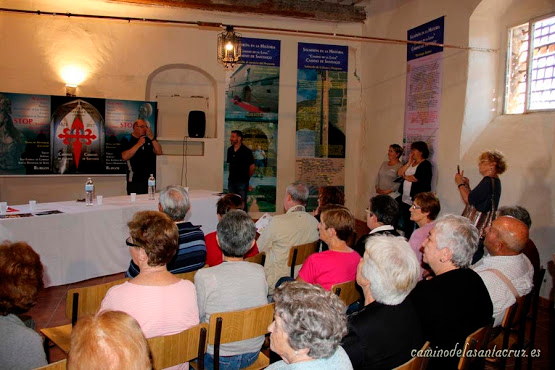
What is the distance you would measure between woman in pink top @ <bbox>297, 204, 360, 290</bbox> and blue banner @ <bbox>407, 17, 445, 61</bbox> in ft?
15.4

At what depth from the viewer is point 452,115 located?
6.50 metres

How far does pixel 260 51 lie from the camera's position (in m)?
8.64

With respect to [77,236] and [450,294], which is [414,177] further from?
[450,294]

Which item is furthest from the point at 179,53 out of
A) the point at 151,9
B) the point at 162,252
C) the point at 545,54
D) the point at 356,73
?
the point at 162,252

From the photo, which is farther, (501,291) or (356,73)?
(356,73)

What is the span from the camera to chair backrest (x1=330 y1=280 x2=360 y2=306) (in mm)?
2578

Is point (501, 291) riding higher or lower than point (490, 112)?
lower

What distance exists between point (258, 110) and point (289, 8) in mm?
1890

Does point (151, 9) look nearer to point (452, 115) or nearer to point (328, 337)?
point (452, 115)

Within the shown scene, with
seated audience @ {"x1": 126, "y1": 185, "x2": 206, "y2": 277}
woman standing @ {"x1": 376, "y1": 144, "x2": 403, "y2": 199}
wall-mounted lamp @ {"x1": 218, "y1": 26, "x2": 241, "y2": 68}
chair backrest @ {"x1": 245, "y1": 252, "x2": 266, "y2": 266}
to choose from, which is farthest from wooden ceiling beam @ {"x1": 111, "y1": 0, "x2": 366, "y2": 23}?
chair backrest @ {"x1": 245, "y1": 252, "x2": 266, "y2": 266}

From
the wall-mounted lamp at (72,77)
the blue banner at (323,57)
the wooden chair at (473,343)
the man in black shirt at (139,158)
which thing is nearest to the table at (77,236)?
the man in black shirt at (139,158)

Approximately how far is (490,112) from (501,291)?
163 inches

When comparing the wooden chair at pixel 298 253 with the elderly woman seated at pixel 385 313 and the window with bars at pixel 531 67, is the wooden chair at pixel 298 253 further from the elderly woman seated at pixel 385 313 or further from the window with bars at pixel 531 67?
the window with bars at pixel 531 67

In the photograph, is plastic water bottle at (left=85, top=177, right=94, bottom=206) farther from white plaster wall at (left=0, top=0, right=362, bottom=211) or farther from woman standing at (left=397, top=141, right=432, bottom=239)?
woman standing at (left=397, top=141, right=432, bottom=239)
